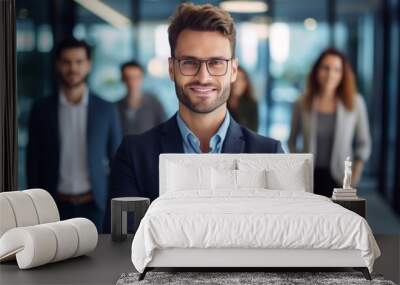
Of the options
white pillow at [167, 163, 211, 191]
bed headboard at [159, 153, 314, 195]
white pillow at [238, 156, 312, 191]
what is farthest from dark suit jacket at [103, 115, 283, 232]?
white pillow at [167, 163, 211, 191]

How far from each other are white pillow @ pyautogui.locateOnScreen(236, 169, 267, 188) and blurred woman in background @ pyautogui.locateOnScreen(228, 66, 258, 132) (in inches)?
50.9

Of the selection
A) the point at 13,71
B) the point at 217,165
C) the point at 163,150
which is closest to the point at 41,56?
the point at 13,71

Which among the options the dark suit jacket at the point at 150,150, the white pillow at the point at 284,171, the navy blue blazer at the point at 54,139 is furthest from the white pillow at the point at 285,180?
the navy blue blazer at the point at 54,139

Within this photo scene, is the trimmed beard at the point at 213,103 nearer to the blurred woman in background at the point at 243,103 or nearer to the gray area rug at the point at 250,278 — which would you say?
the blurred woman in background at the point at 243,103

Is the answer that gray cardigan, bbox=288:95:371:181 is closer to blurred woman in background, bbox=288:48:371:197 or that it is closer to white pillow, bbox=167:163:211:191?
blurred woman in background, bbox=288:48:371:197

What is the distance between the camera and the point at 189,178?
8227mm

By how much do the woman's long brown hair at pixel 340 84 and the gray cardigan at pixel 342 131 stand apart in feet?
0.24

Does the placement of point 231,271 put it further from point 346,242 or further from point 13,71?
point 13,71

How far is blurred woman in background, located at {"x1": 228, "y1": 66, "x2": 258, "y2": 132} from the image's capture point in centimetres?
934

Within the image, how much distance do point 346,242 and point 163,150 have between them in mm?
3419

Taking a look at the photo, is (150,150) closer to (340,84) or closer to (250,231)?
(340,84)

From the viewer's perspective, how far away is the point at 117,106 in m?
9.45

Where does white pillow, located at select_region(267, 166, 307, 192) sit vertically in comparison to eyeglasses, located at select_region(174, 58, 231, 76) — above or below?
below

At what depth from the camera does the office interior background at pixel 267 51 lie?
368 inches
